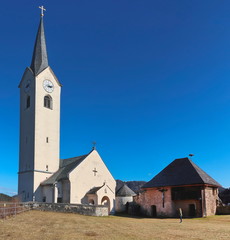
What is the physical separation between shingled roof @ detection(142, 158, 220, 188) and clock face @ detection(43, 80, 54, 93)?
68.0ft

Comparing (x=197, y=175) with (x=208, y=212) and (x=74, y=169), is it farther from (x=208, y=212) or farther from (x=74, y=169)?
(x=74, y=169)

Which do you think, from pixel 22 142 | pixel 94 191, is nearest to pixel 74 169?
pixel 94 191

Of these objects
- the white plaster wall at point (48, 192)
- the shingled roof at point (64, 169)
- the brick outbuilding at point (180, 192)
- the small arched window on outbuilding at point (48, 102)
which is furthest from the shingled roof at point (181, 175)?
the small arched window on outbuilding at point (48, 102)

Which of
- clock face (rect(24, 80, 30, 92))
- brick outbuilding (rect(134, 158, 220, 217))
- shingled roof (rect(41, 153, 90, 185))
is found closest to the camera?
brick outbuilding (rect(134, 158, 220, 217))

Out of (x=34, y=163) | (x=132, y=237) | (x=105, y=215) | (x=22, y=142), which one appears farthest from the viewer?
(x=22, y=142)

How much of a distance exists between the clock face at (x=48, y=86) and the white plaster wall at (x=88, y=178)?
39.4ft

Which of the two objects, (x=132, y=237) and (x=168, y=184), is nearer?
(x=132, y=237)

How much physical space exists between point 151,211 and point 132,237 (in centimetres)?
2558

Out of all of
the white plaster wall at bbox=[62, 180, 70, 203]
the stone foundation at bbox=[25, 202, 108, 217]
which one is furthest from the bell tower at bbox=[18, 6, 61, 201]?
the stone foundation at bbox=[25, 202, 108, 217]

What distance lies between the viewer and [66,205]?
3244 centimetres

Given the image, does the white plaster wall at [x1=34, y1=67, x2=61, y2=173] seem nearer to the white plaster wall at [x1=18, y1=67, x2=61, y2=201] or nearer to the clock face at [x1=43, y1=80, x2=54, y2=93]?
the white plaster wall at [x1=18, y1=67, x2=61, y2=201]

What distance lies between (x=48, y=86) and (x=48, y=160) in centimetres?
1149

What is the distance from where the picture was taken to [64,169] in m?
42.9

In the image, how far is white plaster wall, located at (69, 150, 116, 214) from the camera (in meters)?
39.3
